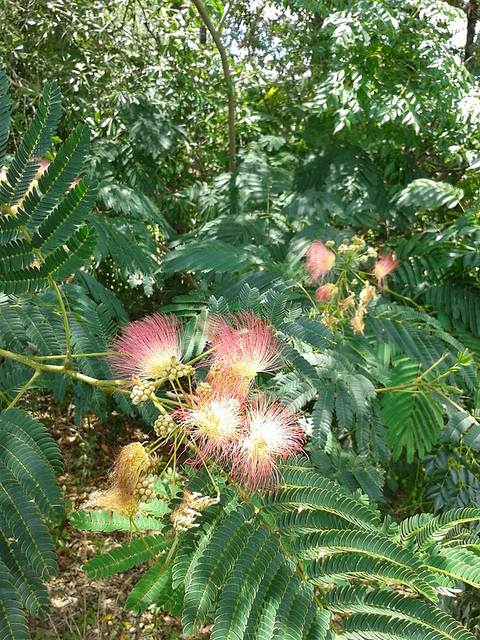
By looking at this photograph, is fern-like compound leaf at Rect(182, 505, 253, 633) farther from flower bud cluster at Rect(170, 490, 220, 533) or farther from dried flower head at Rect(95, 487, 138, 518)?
dried flower head at Rect(95, 487, 138, 518)

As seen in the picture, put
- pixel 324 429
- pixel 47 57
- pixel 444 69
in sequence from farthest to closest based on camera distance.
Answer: pixel 47 57 → pixel 444 69 → pixel 324 429

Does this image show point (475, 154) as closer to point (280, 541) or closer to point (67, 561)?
point (280, 541)

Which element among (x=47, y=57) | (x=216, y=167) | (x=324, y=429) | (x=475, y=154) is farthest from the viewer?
(x=216, y=167)

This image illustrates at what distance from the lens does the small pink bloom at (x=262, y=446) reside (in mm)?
1158

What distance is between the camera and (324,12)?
327 cm

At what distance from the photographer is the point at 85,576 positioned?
10.3ft

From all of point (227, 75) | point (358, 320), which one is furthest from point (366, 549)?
point (227, 75)

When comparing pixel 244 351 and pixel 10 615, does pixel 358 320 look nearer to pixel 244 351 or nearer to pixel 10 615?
pixel 244 351

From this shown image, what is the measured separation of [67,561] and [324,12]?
11.7ft

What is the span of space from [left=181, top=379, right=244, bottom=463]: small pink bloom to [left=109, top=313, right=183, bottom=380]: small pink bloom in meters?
0.15

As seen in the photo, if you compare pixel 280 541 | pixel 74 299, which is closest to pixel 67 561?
pixel 74 299

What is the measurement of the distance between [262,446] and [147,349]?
0.36 m

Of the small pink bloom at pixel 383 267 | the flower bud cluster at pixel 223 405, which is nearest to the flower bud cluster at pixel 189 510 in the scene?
the flower bud cluster at pixel 223 405

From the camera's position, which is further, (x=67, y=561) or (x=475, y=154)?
(x=67, y=561)
